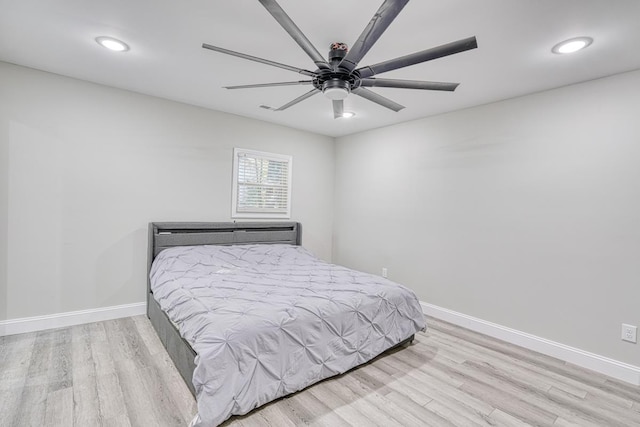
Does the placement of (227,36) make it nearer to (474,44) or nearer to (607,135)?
(474,44)

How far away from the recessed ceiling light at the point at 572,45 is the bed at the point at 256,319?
2296 mm

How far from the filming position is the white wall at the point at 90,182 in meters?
2.95

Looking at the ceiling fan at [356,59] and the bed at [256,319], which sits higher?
the ceiling fan at [356,59]

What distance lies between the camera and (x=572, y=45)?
2.23 metres

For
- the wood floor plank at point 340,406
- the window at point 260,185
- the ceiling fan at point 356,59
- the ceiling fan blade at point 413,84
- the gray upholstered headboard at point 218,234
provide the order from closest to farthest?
the ceiling fan at point 356,59 → the wood floor plank at point 340,406 → the ceiling fan blade at point 413,84 → the gray upholstered headboard at point 218,234 → the window at point 260,185

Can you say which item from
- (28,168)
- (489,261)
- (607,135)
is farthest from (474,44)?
(28,168)

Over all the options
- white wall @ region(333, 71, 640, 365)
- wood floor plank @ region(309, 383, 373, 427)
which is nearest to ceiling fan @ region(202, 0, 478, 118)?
white wall @ region(333, 71, 640, 365)

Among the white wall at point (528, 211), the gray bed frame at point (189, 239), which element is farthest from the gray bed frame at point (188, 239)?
the white wall at point (528, 211)

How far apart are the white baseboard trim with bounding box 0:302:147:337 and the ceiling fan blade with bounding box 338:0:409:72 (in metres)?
3.49

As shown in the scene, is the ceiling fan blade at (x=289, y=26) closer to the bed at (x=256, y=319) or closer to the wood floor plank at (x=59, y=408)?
the bed at (x=256, y=319)

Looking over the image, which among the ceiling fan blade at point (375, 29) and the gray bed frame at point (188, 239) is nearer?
the ceiling fan blade at point (375, 29)

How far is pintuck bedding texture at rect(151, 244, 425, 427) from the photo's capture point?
181cm

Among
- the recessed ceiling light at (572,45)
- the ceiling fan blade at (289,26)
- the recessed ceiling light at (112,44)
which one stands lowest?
the ceiling fan blade at (289,26)

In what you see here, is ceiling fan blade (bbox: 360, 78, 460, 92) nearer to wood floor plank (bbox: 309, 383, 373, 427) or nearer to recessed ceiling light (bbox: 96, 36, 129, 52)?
recessed ceiling light (bbox: 96, 36, 129, 52)
